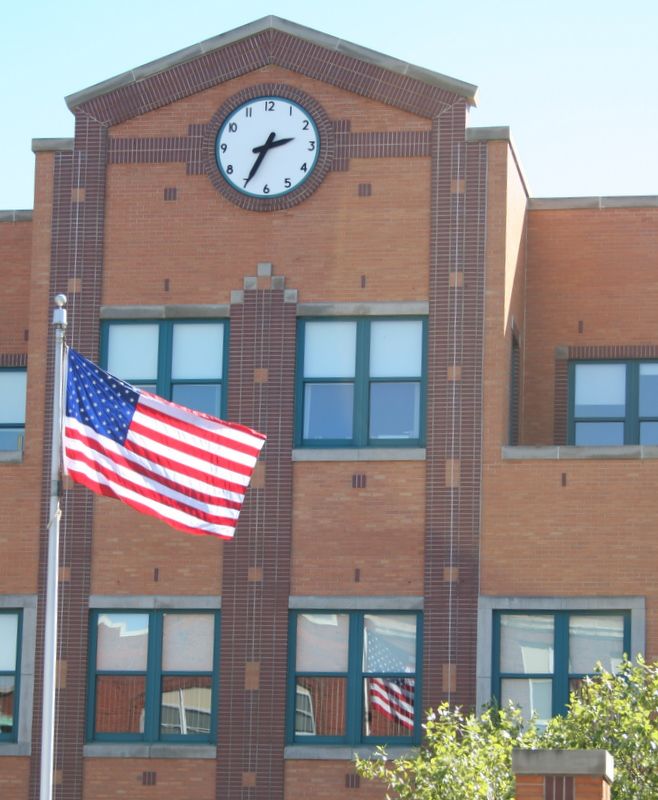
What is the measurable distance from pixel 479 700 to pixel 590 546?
275 cm

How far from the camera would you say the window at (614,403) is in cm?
3152

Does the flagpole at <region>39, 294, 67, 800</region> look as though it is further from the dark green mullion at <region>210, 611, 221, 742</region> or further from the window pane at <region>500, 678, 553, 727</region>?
the window pane at <region>500, 678, 553, 727</region>

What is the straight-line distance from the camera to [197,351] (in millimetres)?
30000

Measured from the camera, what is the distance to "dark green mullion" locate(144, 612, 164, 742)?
28.8 meters

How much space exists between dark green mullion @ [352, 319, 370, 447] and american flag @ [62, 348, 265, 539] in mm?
6021

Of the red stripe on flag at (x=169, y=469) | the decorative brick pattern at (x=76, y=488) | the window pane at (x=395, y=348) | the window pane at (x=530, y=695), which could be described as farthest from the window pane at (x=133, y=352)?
the window pane at (x=530, y=695)

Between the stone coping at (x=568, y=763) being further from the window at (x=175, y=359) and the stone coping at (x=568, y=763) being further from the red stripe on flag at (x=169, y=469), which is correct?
the window at (x=175, y=359)

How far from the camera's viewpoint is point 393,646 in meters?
28.6

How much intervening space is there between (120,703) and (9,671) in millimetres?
1774

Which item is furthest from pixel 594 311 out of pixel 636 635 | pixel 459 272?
pixel 636 635

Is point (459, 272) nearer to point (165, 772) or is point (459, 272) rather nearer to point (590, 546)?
point (590, 546)

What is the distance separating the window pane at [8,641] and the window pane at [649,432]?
34.1 feet

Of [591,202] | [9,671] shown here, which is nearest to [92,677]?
[9,671]

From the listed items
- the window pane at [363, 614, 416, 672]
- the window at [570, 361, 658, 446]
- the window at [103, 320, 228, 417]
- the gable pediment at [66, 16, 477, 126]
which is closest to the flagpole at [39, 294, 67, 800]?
the window at [103, 320, 228, 417]
